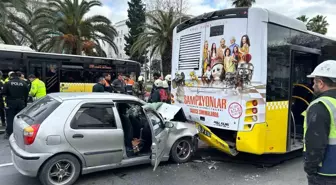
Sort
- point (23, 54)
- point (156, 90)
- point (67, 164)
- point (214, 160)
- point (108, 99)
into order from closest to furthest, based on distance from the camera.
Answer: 1. point (67, 164)
2. point (108, 99)
3. point (214, 160)
4. point (156, 90)
5. point (23, 54)

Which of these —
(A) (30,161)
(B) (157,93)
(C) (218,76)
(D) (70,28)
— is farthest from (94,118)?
(D) (70,28)

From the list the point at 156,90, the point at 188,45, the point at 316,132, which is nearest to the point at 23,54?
the point at 156,90

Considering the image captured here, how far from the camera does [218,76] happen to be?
5359 millimetres

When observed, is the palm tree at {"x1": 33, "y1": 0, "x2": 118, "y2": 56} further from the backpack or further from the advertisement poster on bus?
the advertisement poster on bus

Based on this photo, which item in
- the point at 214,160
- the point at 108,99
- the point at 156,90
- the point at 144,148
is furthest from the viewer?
the point at 156,90

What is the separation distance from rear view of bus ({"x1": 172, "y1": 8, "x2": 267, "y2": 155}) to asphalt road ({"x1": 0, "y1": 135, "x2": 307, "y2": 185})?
466mm

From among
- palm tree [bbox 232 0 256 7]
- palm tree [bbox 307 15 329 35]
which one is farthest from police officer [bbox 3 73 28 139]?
palm tree [bbox 307 15 329 35]

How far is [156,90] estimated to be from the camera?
8.17 metres

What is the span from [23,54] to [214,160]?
10.0 m

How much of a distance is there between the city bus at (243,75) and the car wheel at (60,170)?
2.59 meters

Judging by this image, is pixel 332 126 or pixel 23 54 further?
pixel 23 54

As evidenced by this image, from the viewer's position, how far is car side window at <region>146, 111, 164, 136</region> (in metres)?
5.03

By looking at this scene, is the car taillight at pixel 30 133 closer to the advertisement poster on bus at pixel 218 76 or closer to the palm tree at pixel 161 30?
the advertisement poster on bus at pixel 218 76

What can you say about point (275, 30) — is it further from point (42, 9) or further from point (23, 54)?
point (42, 9)
